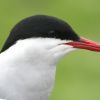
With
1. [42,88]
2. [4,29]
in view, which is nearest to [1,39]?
[4,29]

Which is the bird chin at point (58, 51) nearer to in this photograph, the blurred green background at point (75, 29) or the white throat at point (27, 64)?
the white throat at point (27, 64)

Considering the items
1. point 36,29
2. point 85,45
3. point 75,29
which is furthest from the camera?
point 75,29

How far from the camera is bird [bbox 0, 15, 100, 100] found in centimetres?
362

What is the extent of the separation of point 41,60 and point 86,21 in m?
3.96

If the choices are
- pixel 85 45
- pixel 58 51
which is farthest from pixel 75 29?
pixel 58 51

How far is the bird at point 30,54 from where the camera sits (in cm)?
362

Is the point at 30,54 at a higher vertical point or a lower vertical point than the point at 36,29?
lower

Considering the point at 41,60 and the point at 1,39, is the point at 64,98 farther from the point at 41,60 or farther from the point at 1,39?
the point at 41,60

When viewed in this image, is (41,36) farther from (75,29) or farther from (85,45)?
(75,29)

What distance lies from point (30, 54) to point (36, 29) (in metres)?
0.13

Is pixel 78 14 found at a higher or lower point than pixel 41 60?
higher

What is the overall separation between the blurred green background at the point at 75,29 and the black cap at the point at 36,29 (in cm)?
232

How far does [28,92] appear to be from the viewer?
12.2 feet

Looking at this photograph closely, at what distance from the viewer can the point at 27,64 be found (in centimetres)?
365
